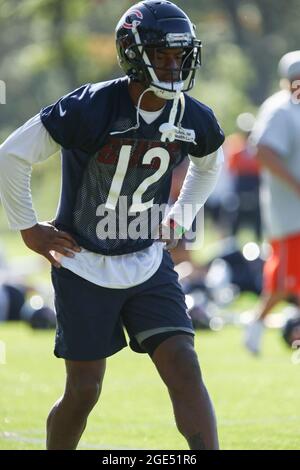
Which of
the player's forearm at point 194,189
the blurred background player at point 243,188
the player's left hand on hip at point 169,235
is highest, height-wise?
the player's forearm at point 194,189

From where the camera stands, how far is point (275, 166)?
909cm

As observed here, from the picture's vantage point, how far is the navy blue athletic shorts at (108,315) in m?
4.89

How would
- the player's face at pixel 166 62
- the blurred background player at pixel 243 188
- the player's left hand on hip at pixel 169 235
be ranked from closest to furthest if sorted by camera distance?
the player's face at pixel 166 62 → the player's left hand on hip at pixel 169 235 → the blurred background player at pixel 243 188

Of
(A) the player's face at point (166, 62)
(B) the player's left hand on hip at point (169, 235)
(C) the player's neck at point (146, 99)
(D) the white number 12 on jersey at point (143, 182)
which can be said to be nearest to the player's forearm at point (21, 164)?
(D) the white number 12 on jersey at point (143, 182)

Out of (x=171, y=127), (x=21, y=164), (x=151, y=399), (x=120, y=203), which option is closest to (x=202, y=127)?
(x=171, y=127)

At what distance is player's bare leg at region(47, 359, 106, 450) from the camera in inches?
193

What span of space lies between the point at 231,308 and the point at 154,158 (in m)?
7.87

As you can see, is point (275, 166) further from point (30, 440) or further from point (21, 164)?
point (21, 164)

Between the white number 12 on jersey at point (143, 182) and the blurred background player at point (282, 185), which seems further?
the blurred background player at point (282, 185)

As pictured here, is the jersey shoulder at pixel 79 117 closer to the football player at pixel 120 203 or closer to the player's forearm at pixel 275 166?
the football player at pixel 120 203

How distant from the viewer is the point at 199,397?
15.4ft

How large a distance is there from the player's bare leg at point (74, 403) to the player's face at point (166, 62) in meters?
1.17

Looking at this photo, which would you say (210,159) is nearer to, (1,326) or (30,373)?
(30,373)

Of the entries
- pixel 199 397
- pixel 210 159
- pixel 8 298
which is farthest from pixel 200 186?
pixel 8 298
